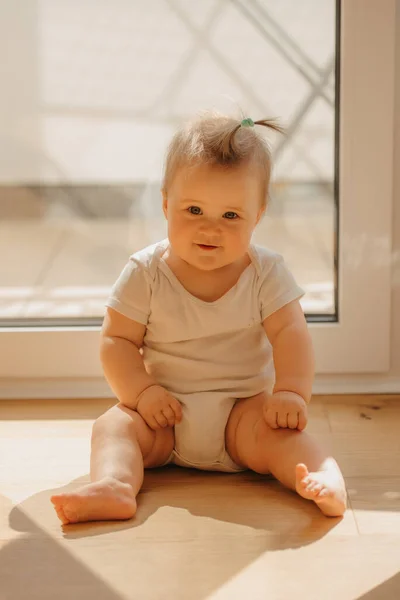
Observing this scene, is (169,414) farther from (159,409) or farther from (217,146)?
(217,146)

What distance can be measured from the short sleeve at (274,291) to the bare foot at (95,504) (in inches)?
13.4

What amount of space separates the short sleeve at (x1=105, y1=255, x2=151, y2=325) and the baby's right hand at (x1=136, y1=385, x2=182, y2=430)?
0.37 ft

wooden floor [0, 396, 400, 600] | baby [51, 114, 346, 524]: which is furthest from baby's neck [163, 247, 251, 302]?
wooden floor [0, 396, 400, 600]

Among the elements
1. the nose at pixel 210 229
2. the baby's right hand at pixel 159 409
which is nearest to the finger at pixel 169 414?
the baby's right hand at pixel 159 409

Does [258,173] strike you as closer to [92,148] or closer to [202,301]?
[202,301]

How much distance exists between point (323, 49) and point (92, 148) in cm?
42

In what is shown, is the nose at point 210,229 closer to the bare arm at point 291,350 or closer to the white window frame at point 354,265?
the bare arm at point 291,350

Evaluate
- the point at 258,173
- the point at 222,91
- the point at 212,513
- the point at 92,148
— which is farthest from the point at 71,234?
the point at 212,513

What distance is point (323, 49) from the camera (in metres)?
1.36

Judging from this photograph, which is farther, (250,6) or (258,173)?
(250,6)

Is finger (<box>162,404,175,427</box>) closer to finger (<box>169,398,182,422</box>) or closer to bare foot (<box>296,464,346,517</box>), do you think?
finger (<box>169,398,182,422</box>)

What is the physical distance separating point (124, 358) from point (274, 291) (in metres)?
0.23

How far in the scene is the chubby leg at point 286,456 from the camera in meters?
0.96

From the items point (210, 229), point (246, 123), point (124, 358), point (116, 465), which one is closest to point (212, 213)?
point (210, 229)
